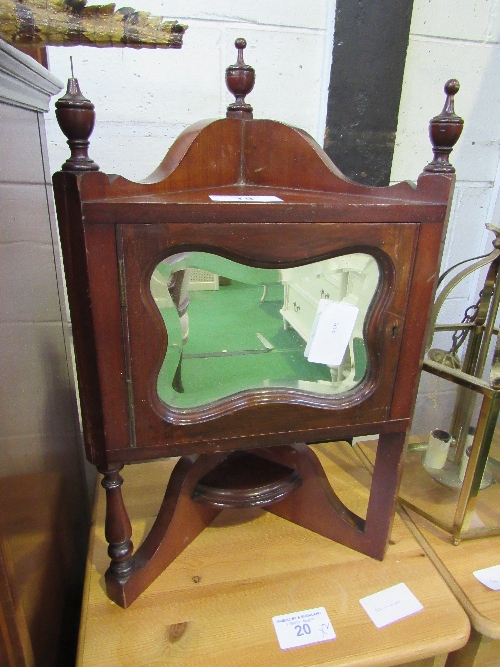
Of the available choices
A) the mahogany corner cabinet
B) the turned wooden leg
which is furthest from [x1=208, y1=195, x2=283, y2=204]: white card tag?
the turned wooden leg

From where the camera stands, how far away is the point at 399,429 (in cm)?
69

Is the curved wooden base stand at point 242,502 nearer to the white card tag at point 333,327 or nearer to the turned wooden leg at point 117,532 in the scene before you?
the turned wooden leg at point 117,532

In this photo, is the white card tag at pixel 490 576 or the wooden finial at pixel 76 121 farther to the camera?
the white card tag at pixel 490 576

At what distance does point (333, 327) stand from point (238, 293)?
0.14 m

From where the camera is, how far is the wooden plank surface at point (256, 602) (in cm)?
65

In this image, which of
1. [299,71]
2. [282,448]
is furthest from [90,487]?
[299,71]

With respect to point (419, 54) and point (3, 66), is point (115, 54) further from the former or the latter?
point (419, 54)

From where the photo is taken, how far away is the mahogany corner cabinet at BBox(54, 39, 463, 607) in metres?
0.52

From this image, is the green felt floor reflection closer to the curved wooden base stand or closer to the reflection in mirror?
the reflection in mirror

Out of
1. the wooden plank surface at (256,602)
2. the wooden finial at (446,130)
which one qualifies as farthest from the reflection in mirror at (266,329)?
the wooden plank surface at (256,602)

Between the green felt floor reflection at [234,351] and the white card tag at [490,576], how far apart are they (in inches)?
17.3

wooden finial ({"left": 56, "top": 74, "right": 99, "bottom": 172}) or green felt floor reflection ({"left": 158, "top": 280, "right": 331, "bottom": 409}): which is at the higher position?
wooden finial ({"left": 56, "top": 74, "right": 99, "bottom": 172})

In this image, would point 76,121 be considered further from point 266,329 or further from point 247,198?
point 266,329

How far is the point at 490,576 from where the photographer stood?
78 centimetres
